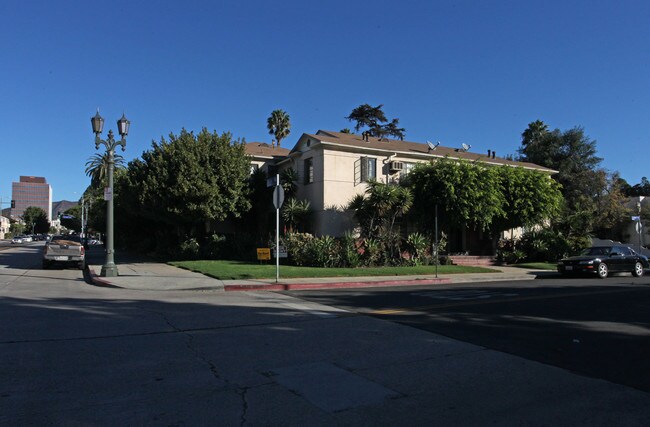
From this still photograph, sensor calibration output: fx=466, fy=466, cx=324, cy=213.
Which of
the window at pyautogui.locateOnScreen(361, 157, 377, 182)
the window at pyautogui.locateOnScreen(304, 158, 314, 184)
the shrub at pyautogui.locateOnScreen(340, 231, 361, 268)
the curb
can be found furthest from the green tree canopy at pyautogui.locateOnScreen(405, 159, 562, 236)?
the curb

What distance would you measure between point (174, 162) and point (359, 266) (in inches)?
439

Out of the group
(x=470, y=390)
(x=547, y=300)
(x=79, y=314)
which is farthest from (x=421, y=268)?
(x=470, y=390)

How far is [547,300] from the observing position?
480 inches

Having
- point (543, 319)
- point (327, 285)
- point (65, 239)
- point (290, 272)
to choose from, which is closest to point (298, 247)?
point (290, 272)

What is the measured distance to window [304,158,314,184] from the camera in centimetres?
2600

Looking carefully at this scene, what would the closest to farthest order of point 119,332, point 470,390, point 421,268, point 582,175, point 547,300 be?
point 470,390
point 119,332
point 547,300
point 421,268
point 582,175

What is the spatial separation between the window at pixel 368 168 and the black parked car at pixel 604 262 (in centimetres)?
1051

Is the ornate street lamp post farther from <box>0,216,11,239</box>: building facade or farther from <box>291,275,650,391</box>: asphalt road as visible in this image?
<box>0,216,11,239</box>: building facade

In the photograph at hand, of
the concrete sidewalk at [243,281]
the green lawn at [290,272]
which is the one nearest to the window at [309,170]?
the green lawn at [290,272]

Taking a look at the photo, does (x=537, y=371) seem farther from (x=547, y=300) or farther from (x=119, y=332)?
(x=547, y=300)

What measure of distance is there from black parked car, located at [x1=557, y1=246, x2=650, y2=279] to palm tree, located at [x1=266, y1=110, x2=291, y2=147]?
40363 millimetres

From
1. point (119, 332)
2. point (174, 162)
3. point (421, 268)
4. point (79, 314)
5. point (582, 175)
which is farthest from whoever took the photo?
point (582, 175)

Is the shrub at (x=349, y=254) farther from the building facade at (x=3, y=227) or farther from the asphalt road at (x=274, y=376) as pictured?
the building facade at (x=3, y=227)

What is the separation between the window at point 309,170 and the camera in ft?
85.3
